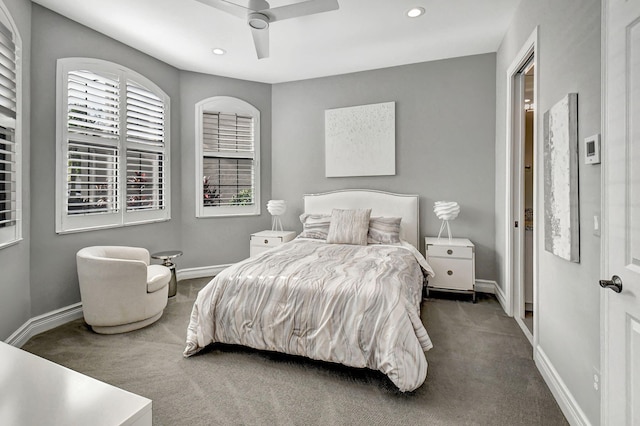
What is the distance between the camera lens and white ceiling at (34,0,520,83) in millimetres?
3006

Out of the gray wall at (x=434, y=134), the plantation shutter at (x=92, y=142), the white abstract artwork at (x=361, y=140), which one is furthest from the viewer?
the white abstract artwork at (x=361, y=140)

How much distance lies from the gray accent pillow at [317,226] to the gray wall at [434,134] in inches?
27.0

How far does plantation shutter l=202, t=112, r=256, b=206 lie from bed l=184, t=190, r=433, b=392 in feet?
6.67

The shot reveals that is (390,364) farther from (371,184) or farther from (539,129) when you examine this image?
(371,184)

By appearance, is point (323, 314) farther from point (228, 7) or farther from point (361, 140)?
point (361, 140)

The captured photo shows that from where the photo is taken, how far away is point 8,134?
2627 millimetres

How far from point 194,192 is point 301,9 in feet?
9.85

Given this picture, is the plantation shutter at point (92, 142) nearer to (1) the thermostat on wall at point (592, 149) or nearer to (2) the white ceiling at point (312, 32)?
(2) the white ceiling at point (312, 32)

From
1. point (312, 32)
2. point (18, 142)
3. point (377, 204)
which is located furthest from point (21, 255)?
point (377, 204)

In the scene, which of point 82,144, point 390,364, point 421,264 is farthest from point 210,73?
point 390,364

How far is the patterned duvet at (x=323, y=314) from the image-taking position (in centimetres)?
204

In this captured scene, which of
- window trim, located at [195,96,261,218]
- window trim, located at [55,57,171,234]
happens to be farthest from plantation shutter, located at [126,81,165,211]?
window trim, located at [195,96,261,218]

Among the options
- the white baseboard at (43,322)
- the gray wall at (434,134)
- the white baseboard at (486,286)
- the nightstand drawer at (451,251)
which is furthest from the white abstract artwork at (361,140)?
the white baseboard at (43,322)

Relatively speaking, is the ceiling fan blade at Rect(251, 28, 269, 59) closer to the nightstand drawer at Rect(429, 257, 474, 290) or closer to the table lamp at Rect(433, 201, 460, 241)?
the table lamp at Rect(433, 201, 460, 241)
